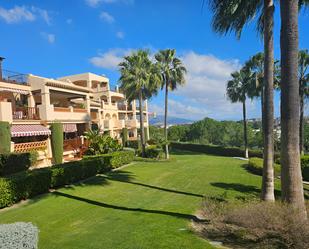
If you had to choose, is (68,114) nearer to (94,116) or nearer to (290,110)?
(94,116)

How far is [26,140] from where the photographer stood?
85.1 feet

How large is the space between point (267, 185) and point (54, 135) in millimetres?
20300

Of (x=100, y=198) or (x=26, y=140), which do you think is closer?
(x=100, y=198)

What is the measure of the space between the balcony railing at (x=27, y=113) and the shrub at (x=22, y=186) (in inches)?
462

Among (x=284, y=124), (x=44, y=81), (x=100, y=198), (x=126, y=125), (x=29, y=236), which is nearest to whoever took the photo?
(x=29, y=236)

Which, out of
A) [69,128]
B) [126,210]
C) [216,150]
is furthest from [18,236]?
[216,150]

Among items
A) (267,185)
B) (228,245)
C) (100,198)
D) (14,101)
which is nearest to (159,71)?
(14,101)

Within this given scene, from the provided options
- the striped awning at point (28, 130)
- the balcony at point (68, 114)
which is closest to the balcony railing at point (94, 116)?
the balcony at point (68, 114)

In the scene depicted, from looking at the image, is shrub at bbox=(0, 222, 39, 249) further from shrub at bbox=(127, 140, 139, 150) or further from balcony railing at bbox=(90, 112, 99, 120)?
shrub at bbox=(127, 140, 139, 150)

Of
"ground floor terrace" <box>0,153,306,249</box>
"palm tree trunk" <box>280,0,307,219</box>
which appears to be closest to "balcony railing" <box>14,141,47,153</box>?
"ground floor terrace" <box>0,153,306,249</box>

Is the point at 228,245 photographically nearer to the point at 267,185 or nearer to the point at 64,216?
the point at 267,185

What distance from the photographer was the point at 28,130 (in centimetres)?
2369

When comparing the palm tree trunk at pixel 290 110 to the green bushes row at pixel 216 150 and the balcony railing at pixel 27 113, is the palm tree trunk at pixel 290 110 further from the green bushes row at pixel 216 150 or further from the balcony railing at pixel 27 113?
the green bushes row at pixel 216 150

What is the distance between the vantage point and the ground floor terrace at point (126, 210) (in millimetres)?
7805
